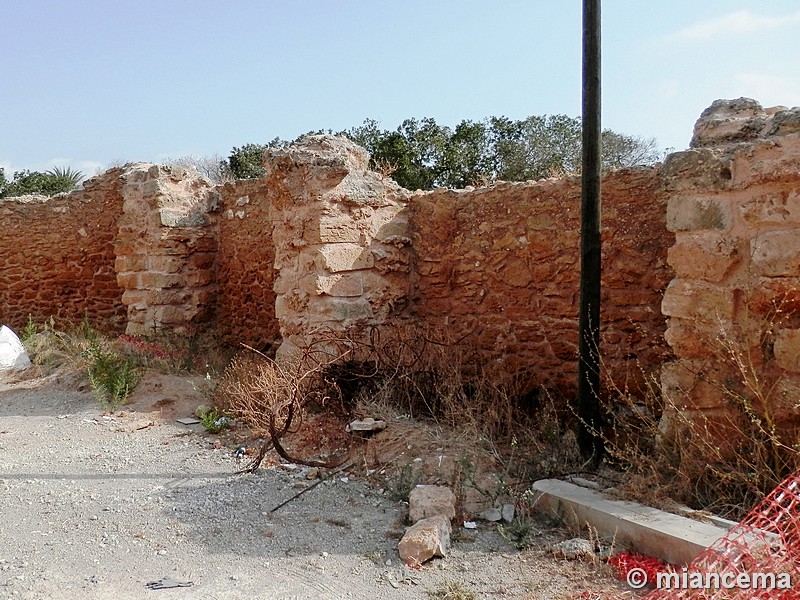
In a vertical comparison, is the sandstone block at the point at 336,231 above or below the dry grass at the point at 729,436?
above

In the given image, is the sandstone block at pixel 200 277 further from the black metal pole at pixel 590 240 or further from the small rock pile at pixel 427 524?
the black metal pole at pixel 590 240

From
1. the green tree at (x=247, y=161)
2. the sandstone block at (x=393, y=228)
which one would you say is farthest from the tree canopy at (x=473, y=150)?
the sandstone block at (x=393, y=228)

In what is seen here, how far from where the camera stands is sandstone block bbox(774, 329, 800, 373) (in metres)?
3.36

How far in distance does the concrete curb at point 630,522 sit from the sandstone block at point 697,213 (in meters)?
1.49

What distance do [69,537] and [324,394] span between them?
7.54 feet

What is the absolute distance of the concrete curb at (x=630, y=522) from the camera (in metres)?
3.07

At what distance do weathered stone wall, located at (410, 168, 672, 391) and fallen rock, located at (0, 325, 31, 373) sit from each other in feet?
15.9

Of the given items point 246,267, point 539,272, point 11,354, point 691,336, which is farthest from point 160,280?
point 691,336

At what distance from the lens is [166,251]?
900 cm

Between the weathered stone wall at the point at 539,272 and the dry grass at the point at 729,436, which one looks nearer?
the dry grass at the point at 729,436

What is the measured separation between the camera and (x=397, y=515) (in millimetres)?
3932

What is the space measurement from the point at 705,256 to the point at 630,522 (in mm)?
1432

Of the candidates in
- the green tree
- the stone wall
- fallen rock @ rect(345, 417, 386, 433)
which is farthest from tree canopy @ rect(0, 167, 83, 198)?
fallen rock @ rect(345, 417, 386, 433)

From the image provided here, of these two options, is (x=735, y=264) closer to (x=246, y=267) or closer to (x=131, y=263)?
(x=246, y=267)
